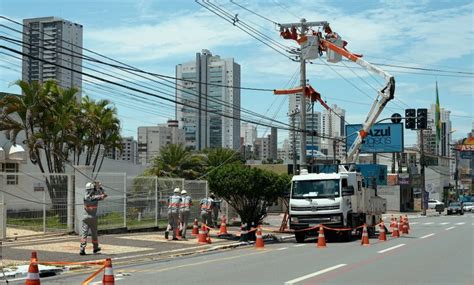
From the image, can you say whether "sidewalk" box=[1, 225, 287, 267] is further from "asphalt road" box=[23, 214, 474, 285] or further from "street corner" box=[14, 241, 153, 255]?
"asphalt road" box=[23, 214, 474, 285]

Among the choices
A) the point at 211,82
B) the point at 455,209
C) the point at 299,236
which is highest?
the point at 211,82

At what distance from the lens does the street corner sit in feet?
59.7

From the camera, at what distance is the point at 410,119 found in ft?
108

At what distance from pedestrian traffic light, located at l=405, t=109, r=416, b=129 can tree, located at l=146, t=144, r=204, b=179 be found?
762 inches

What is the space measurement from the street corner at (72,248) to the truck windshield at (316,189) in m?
6.91

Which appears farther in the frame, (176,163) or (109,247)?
(176,163)

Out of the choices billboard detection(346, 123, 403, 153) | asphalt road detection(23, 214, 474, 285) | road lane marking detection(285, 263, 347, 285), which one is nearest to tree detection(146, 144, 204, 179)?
billboard detection(346, 123, 403, 153)

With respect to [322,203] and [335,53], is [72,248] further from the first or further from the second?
[335,53]

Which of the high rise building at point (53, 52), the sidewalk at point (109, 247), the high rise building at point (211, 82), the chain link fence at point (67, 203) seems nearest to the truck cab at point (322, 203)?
the sidewalk at point (109, 247)

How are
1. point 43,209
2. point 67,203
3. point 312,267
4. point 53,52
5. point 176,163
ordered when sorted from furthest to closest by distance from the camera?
point 176,163, point 67,203, point 53,52, point 43,209, point 312,267

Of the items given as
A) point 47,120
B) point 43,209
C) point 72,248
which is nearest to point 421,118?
point 47,120

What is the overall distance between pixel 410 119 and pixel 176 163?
20808mm

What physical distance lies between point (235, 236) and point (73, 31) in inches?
409

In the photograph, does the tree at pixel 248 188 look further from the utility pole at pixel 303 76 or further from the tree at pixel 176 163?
the tree at pixel 176 163
